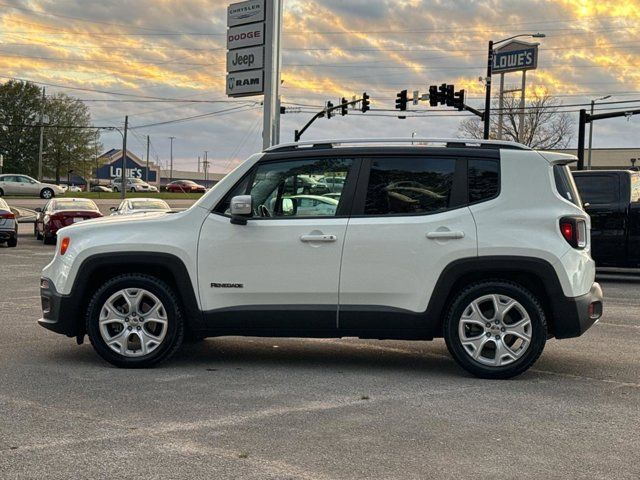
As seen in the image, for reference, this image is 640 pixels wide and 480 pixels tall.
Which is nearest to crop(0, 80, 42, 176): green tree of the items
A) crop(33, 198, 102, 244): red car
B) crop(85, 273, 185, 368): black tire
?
crop(33, 198, 102, 244): red car

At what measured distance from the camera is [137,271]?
673cm

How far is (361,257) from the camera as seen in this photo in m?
6.36

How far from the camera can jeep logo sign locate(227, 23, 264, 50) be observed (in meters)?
34.5

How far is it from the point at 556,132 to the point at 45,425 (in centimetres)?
7220

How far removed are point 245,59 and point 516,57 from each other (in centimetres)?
4909

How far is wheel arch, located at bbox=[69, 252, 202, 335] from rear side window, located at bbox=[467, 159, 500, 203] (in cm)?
242

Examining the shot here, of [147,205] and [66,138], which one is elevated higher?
[66,138]

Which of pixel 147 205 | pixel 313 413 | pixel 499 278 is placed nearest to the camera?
pixel 313 413

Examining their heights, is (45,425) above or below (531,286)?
below

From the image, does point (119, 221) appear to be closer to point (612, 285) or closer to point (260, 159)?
point (260, 159)

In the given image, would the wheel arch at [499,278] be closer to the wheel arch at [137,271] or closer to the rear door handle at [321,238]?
the rear door handle at [321,238]

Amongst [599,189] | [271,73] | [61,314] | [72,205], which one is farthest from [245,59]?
[61,314]

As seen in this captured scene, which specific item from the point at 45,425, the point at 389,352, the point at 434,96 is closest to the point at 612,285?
the point at 389,352

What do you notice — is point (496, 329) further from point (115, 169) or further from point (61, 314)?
point (115, 169)
